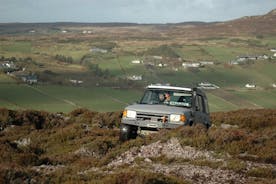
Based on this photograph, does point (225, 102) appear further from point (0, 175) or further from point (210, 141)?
point (0, 175)

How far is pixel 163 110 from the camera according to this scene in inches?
585

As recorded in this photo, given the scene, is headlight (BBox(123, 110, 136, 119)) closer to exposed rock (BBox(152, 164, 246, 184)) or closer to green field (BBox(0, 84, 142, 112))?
exposed rock (BBox(152, 164, 246, 184))

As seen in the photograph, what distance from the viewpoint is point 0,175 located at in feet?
26.8

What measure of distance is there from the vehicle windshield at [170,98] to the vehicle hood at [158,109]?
17.1 inches

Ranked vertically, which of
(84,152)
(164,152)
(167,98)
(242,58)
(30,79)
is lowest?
(30,79)

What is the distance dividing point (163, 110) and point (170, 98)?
3.95 ft

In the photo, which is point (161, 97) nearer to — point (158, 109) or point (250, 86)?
point (158, 109)

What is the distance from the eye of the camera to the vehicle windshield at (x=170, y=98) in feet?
52.3

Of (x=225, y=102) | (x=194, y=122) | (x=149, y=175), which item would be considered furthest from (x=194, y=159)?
(x=225, y=102)

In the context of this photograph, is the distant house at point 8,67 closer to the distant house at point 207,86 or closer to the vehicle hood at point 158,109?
the distant house at point 207,86

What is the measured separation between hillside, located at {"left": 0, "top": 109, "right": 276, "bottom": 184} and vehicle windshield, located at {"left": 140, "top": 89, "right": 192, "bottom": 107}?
1.72 meters

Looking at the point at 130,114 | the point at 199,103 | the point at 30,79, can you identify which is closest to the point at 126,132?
the point at 130,114

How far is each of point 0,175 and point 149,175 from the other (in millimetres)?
2554

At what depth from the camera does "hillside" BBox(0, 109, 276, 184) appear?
29.6ft
